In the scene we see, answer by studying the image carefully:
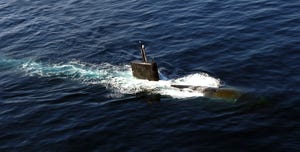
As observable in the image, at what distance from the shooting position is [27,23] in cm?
6506

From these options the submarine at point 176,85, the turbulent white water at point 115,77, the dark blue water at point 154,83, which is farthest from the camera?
the turbulent white water at point 115,77

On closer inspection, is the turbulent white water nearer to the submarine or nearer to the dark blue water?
the dark blue water

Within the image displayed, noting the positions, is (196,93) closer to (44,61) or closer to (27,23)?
(44,61)

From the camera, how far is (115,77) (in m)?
43.5

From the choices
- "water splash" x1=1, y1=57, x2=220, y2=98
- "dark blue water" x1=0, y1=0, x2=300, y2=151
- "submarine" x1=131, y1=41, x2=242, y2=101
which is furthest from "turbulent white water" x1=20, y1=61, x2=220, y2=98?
"submarine" x1=131, y1=41, x2=242, y2=101

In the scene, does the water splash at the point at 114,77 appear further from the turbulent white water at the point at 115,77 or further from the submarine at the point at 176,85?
the submarine at the point at 176,85

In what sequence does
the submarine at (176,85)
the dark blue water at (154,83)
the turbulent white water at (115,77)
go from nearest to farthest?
the dark blue water at (154,83), the submarine at (176,85), the turbulent white water at (115,77)

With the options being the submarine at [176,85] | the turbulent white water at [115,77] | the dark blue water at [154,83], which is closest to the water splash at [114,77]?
the turbulent white water at [115,77]

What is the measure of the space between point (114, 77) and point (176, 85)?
7178 millimetres

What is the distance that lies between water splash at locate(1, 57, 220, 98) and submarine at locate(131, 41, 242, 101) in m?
0.34

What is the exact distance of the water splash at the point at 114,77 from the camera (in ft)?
130

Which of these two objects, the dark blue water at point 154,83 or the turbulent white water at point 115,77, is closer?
the dark blue water at point 154,83

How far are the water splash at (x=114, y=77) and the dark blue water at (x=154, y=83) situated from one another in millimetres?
113

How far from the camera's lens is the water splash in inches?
1559
